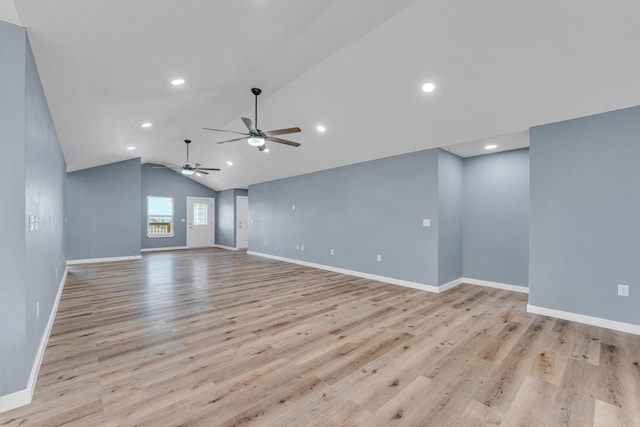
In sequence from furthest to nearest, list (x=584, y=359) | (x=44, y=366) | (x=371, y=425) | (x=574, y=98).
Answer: (x=574, y=98) < (x=584, y=359) < (x=44, y=366) < (x=371, y=425)

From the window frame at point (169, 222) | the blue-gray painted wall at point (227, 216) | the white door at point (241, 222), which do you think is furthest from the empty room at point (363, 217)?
the blue-gray painted wall at point (227, 216)

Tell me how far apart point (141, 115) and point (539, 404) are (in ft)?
18.7

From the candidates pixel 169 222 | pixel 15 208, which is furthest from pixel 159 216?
pixel 15 208

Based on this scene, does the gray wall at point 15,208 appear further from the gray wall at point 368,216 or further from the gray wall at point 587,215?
the gray wall at point 587,215

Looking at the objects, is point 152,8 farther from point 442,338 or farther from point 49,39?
point 442,338

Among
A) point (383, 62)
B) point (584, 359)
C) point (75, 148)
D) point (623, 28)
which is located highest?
point (383, 62)

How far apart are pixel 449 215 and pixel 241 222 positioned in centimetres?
799

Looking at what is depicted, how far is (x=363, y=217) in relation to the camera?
6.14 metres

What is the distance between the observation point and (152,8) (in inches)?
78.4

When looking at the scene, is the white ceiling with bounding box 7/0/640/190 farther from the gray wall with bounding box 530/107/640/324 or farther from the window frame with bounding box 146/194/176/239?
the window frame with bounding box 146/194/176/239

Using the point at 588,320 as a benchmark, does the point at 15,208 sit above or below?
above

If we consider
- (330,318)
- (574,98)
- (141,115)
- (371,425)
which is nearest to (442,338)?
(330,318)

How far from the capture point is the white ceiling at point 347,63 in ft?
7.35

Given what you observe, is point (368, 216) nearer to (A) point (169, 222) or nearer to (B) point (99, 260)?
(B) point (99, 260)
